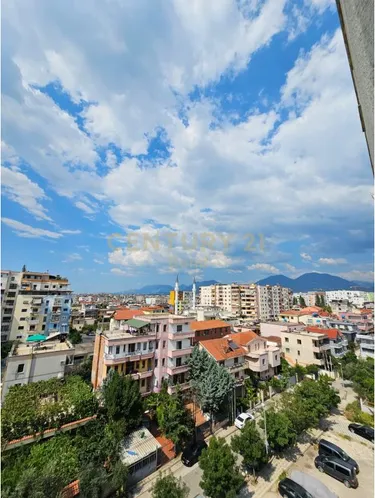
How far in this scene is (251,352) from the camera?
80.4ft

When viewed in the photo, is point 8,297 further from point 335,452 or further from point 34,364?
point 335,452

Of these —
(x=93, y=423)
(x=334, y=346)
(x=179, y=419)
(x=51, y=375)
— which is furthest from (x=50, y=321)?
(x=334, y=346)

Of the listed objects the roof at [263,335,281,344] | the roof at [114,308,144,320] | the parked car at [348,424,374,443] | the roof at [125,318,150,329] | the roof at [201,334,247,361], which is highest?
the roof at [125,318,150,329]

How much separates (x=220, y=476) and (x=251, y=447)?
2.95 meters

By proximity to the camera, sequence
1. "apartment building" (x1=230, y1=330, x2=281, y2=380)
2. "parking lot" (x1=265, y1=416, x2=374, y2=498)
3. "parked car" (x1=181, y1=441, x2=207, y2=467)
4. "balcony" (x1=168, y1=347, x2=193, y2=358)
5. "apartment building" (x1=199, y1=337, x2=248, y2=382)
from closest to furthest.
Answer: "parking lot" (x1=265, y1=416, x2=374, y2=498)
"parked car" (x1=181, y1=441, x2=207, y2=467)
"balcony" (x1=168, y1=347, x2=193, y2=358)
"apartment building" (x1=199, y1=337, x2=248, y2=382)
"apartment building" (x1=230, y1=330, x2=281, y2=380)

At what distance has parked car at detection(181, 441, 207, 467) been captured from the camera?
1377 centimetres

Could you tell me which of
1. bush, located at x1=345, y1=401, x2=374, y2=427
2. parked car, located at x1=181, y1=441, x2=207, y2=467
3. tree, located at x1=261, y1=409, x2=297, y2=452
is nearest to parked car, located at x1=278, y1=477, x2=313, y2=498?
tree, located at x1=261, y1=409, x2=297, y2=452

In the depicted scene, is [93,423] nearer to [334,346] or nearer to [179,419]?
[179,419]

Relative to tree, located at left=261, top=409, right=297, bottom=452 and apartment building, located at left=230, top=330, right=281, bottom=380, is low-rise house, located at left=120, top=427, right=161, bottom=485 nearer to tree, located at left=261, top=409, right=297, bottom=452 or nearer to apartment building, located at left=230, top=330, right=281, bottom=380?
tree, located at left=261, top=409, right=297, bottom=452

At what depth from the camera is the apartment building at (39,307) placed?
3653cm

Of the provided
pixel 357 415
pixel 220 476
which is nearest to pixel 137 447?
pixel 220 476

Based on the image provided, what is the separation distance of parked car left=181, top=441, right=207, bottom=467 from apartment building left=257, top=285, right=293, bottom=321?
60287 mm

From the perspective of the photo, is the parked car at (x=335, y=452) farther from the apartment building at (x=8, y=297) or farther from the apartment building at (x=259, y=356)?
the apartment building at (x=8, y=297)

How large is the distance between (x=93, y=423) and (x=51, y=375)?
7.91m
